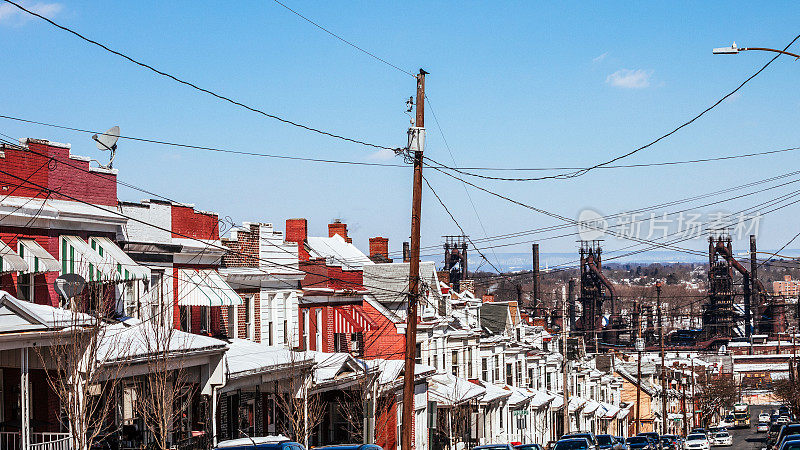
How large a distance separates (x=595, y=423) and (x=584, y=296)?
190 ft

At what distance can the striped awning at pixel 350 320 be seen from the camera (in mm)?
38794

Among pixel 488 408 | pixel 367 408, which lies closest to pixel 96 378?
pixel 367 408

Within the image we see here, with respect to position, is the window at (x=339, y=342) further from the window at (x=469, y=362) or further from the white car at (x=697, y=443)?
the white car at (x=697, y=443)

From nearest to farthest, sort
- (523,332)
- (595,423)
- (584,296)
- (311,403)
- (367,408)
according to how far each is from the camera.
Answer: (311,403), (367,408), (523,332), (595,423), (584,296)

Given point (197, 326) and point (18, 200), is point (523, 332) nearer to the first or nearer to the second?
point (197, 326)

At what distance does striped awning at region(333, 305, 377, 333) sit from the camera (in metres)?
38.8

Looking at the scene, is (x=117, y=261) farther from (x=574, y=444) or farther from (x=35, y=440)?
(x=574, y=444)

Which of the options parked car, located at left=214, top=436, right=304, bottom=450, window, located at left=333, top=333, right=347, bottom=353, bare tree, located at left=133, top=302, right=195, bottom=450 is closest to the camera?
parked car, located at left=214, top=436, right=304, bottom=450

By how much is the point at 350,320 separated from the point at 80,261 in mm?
18736

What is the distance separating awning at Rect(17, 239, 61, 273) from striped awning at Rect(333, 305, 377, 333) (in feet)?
59.0

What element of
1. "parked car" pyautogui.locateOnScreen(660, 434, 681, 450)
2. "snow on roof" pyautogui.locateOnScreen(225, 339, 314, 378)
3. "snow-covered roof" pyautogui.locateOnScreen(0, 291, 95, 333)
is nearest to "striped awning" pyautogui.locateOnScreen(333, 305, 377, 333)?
"snow on roof" pyautogui.locateOnScreen(225, 339, 314, 378)

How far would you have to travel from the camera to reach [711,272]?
469ft

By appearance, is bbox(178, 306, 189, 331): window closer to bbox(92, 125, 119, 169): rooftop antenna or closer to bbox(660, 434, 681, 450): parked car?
bbox(92, 125, 119, 169): rooftop antenna

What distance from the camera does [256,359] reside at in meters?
26.8
